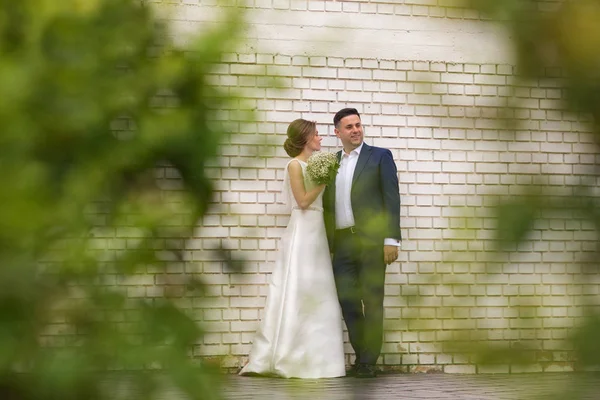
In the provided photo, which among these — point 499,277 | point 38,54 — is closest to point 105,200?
point 38,54

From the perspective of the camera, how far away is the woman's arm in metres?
9.21

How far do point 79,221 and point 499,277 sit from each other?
39 centimetres

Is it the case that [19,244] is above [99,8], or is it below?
below

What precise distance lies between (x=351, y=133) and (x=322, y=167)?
0.35m

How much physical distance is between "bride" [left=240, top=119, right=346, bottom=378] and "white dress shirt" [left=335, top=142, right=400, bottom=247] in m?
0.15

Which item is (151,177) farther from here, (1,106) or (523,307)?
(523,307)

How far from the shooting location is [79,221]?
3.71 ft

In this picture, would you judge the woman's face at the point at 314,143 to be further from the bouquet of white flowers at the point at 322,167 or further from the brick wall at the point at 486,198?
the brick wall at the point at 486,198

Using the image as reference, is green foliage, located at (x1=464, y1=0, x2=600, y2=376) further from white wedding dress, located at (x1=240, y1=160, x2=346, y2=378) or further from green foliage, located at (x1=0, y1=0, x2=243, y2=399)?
white wedding dress, located at (x1=240, y1=160, x2=346, y2=378)

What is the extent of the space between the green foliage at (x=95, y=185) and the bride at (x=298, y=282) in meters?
7.85

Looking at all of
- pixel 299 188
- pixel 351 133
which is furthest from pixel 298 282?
pixel 351 133

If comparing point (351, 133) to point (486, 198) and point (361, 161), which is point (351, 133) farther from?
point (486, 198)

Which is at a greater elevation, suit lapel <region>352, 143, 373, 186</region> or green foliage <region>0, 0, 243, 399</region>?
suit lapel <region>352, 143, 373, 186</region>

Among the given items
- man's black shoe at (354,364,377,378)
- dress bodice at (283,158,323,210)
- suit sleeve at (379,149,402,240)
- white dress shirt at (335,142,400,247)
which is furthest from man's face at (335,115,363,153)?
man's black shoe at (354,364,377,378)
